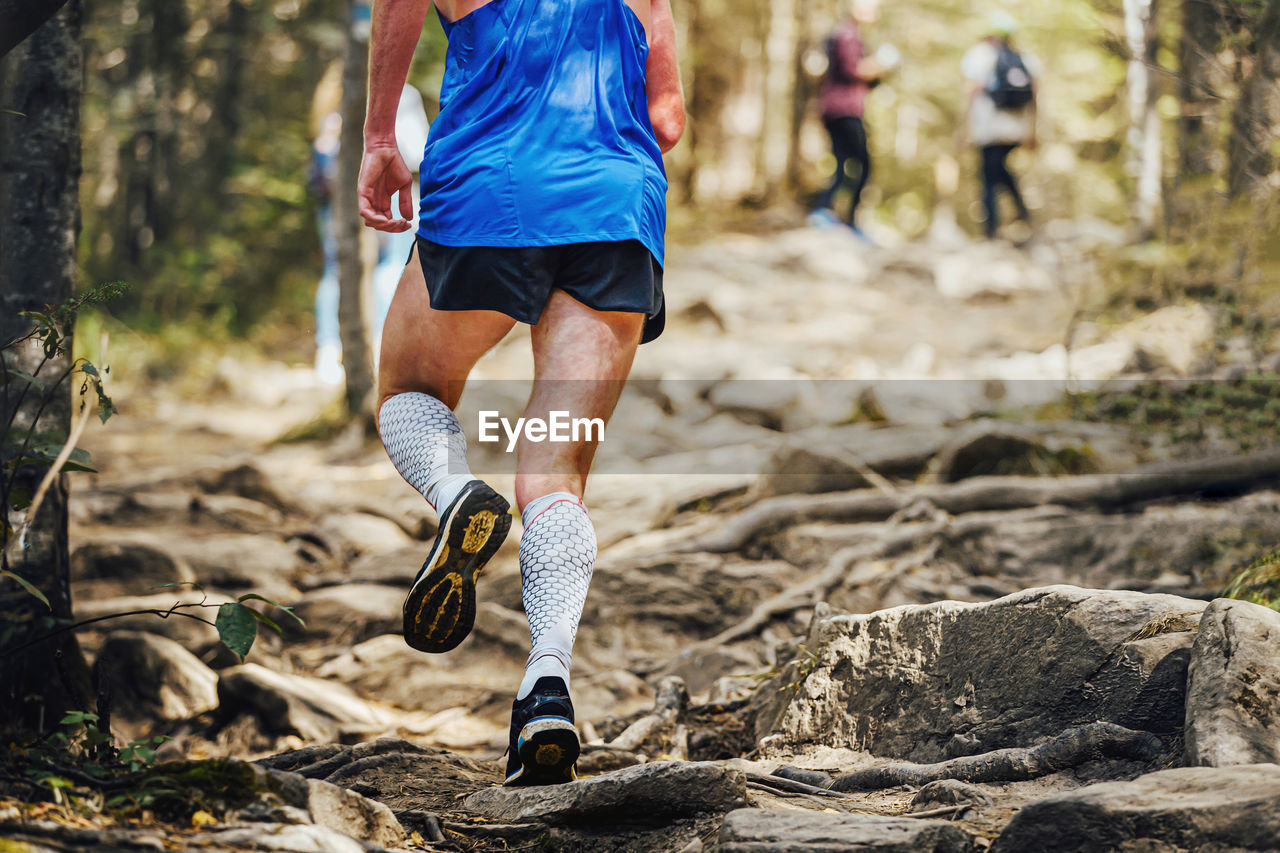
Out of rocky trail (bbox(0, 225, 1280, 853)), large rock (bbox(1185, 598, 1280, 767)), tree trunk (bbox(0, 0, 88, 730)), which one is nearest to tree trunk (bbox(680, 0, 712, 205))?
rocky trail (bbox(0, 225, 1280, 853))

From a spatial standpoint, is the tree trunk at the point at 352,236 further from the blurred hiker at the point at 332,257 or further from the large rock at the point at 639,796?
the large rock at the point at 639,796

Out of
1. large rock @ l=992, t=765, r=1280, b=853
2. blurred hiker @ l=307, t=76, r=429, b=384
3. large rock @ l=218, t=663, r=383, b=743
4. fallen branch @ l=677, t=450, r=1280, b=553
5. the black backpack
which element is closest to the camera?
large rock @ l=992, t=765, r=1280, b=853

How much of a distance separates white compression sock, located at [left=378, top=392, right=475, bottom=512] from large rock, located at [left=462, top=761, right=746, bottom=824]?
67 centimetres

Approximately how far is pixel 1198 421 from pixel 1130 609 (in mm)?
3767

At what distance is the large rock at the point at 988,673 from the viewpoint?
2402mm

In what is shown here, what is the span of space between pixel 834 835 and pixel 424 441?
1.28m

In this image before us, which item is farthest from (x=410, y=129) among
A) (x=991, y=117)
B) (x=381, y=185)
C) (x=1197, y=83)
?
(x=991, y=117)

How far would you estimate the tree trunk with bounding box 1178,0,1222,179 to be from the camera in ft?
24.1

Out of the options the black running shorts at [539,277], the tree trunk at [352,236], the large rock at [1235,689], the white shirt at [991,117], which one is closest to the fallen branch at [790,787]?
the large rock at [1235,689]

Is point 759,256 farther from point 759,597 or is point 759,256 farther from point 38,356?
point 38,356

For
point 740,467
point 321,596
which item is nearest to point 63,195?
point 321,596

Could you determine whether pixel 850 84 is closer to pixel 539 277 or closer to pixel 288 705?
pixel 288 705

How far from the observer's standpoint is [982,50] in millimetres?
13281

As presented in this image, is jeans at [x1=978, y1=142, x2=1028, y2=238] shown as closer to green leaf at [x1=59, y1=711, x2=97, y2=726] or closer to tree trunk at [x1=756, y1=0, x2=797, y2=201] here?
tree trunk at [x1=756, y1=0, x2=797, y2=201]
